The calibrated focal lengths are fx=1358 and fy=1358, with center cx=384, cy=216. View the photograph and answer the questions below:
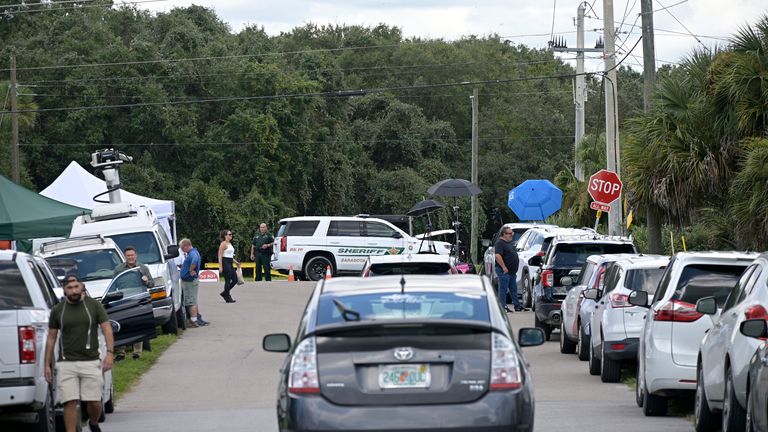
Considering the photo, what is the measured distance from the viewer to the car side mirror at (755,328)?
33.4ft

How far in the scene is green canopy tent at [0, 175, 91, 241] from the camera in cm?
2247

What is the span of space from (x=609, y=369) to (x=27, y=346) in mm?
8505

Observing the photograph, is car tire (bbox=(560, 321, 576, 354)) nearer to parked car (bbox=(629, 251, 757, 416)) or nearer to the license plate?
parked car (bbox=(629, 251, 757, 416))

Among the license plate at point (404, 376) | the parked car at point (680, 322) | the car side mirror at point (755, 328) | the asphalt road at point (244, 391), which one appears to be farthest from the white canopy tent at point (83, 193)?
the license plate at point (404, 376)

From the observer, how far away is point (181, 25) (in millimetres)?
63062

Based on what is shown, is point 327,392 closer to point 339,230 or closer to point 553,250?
point 553,250

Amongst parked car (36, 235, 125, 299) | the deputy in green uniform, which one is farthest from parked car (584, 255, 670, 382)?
the deputy in green uniform

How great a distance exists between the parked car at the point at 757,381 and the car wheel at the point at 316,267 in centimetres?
3078

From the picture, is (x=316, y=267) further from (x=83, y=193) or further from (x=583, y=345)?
(x=583, y=345)

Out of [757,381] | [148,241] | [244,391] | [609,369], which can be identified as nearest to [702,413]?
[757,381]

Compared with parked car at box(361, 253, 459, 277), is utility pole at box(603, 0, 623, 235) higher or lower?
higher

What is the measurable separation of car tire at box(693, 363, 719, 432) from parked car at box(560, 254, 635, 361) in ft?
20.5

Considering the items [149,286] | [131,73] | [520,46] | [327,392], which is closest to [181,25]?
[131,73]

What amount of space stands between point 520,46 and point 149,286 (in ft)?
249
